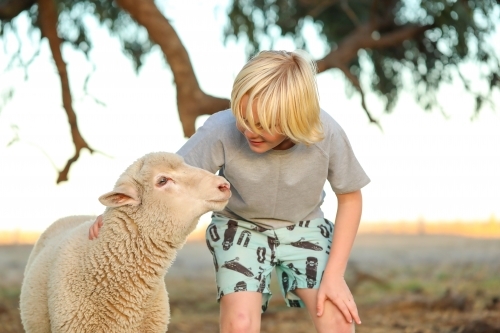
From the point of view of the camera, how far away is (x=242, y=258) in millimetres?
3398

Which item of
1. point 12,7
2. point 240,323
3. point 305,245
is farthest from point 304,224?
point 12,7

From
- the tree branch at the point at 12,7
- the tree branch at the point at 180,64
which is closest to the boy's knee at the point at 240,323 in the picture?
the tree branch at the point at 180,64

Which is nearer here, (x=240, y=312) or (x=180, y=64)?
(x=240, y=312)

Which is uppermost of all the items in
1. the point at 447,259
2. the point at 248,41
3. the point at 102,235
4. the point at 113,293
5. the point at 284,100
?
the point at 248,41

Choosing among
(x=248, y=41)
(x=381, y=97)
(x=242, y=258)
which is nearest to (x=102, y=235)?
(x=242, y=258)

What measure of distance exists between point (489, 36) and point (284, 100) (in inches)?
175

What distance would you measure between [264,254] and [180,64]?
9.37ft

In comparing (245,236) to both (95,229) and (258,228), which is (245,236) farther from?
(95,229)

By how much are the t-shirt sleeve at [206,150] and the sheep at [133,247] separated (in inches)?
9.0

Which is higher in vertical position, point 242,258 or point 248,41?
point 248,41

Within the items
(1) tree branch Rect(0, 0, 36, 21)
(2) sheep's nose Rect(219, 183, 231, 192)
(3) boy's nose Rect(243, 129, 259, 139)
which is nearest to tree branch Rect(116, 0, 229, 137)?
(1) tree branch Rect(0, 0, 36, 21)

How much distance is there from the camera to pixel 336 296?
10.9 feet

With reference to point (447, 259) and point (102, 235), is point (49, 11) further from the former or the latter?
point (447, 259)

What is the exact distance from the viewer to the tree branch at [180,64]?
591 centimetres
